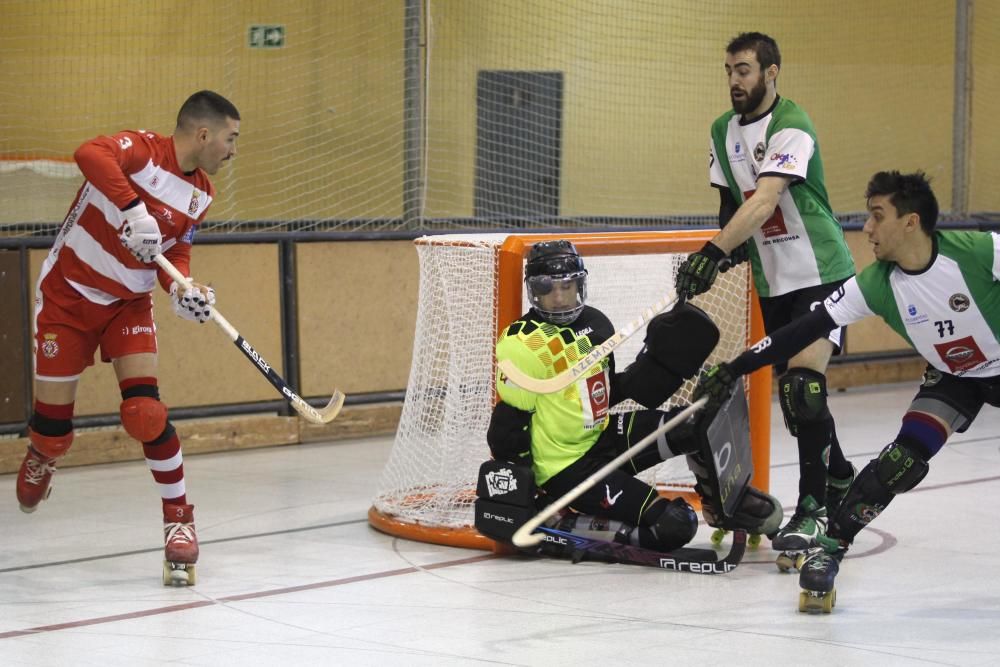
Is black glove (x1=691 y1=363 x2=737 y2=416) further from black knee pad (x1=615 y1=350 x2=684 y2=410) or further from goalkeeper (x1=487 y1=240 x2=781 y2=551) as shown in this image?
black knee pad (x1=615 y1=350 x2=684 y2=410)

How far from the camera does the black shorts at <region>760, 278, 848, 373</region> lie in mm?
4492

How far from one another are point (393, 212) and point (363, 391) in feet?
3.27

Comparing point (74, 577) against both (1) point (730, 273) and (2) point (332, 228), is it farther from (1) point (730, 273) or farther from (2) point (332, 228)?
(2) point (332, 228)

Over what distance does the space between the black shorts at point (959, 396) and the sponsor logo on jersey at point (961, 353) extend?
0.07m

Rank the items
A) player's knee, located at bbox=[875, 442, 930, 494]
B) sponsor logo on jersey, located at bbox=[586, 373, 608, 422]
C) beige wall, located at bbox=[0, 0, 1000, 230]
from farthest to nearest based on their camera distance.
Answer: beige wall, located at bbox=[0, 0, 1000, 230] < sponsor logo on jersey, located at bbox=[586, 373, 608, 422] < player's knee, located at bbox=[875, 442, 930, 494]

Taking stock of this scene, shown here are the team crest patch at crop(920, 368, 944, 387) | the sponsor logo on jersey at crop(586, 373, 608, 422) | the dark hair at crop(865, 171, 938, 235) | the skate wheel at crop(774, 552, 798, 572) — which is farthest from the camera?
the sponsor logo on jersey at crop(586, 373, 608, 422)

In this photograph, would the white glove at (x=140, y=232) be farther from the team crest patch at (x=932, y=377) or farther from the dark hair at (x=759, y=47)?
the team crest patch at (x=932, y=377)

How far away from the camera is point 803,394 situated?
4344mm

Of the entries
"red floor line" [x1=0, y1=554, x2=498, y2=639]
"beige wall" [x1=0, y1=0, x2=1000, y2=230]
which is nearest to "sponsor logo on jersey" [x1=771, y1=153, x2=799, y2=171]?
"red floor line" [x1=0, y1=554, x2=498, y2=639]

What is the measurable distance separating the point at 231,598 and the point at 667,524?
52.0 inches

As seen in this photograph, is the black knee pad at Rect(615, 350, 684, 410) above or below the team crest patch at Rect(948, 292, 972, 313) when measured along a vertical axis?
below

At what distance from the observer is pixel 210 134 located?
4.41 m

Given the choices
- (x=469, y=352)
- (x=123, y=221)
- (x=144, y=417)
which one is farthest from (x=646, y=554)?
(x=123, y=221)

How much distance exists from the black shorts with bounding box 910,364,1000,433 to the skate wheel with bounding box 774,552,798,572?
0.65m
